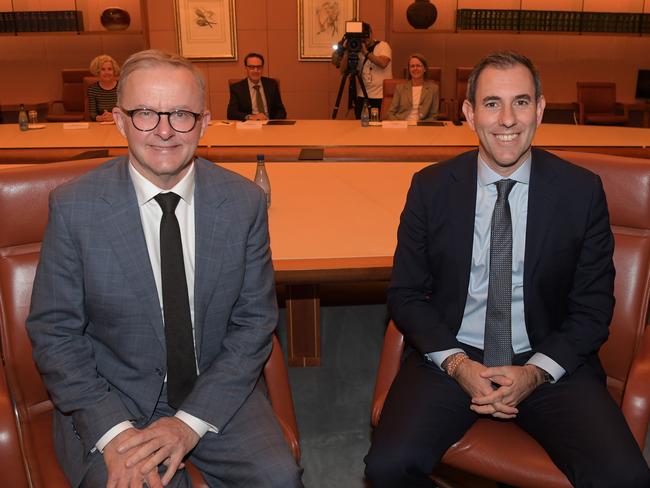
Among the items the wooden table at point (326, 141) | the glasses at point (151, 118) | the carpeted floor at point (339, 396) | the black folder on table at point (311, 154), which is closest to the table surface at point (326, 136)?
the wooden table at point (326, 141)

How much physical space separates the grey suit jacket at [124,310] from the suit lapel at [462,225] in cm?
51

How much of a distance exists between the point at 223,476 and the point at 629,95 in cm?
911

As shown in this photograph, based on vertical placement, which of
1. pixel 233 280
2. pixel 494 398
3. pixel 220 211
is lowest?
pixel 494 398

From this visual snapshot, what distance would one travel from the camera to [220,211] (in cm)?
158

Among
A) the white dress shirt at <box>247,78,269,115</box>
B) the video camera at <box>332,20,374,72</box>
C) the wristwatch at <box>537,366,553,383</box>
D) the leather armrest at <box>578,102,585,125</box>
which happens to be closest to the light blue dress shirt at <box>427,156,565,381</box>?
the wristwatch at <box>537,366,553,383</box>

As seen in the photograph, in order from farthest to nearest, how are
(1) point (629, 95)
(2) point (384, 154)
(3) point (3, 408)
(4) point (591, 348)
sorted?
(1) point (629, 95) → (2) point (384, 154) → (4) point (591, 348) → (3) point (3, 408)

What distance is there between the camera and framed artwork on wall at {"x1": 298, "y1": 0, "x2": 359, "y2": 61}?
8.19m

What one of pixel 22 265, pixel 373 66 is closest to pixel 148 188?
pixel 22 265

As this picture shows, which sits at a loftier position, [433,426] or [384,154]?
[384,154]

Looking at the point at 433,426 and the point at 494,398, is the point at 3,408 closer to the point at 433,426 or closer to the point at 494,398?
the point at 433,426

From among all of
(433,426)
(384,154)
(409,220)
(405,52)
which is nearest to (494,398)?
(433,426)

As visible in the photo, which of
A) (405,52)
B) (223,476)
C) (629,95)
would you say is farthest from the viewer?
(629,95)

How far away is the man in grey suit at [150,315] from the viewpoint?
1439 mm

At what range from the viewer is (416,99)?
19.1ft
